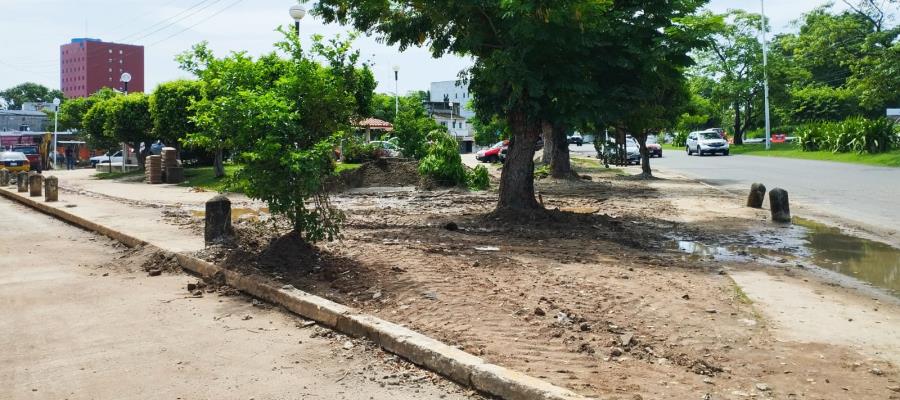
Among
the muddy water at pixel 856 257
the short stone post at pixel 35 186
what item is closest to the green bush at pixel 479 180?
the muddy water at pixel 856 257

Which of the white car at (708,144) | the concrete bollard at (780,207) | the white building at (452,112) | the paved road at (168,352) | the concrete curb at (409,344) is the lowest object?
the paved road at (168,352)

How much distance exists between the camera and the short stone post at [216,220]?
32.7 feet

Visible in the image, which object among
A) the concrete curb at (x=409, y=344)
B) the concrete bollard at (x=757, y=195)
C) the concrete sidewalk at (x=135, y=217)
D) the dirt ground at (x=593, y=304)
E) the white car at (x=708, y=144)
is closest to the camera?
the concrete curb at (x=409, y=344)

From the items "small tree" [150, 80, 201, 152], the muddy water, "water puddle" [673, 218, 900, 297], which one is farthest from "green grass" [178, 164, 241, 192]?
the muddy water

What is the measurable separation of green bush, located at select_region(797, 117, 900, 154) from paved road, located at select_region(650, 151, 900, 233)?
6487mm

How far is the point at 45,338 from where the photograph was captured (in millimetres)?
6051

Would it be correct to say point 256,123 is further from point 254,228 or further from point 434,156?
point 434,156

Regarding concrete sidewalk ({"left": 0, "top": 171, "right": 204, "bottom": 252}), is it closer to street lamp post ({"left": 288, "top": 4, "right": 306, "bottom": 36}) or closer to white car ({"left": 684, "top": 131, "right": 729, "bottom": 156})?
street lamp post ({"left": 288, "top": 4, "right": 306, "bottom": 36})

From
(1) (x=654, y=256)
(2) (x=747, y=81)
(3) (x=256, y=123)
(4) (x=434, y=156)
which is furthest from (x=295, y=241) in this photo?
(2) (x=747, y=81)

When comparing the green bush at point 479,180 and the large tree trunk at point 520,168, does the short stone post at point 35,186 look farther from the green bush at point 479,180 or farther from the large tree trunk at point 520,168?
the large tree trunk at point 520,168

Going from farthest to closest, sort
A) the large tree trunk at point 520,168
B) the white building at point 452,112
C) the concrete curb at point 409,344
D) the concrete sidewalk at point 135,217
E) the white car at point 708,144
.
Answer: the white building at point 452,112 < the white car at point 708,144 < the large tree trunk at point 520,168 < the concrete sidewalk at point 135,217 < the concrete curb at point 409,344

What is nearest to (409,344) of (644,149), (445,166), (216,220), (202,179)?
(216,220)

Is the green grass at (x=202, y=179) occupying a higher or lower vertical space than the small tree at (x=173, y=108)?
lower

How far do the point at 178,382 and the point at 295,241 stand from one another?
3.76m
